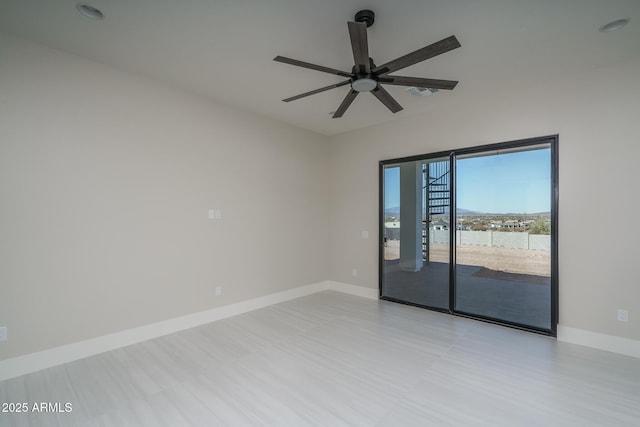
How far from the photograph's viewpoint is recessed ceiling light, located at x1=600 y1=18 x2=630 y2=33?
2338 millimetres

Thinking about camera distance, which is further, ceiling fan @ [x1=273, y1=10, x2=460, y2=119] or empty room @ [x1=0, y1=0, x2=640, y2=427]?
empty room @ [x1=0, y1=0, x2=640, y2=427]

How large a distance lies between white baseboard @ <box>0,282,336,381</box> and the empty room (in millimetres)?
19

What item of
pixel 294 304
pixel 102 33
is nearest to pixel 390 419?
pixel 294 304

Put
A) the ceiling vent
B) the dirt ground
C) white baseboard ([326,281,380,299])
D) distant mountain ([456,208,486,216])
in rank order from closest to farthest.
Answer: the ceiling vent, the dirt ground, distant mountain ([456,208,486,216]), white baseboard ([326,281,380,299])

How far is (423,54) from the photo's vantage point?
6.77 ft

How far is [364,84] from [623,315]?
3.55 metres

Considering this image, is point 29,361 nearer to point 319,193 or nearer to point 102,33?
point 102,33

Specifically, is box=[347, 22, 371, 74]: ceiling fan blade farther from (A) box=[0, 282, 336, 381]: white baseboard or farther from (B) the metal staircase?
(A) box=[0, 282, 336, 381]: white baseboard

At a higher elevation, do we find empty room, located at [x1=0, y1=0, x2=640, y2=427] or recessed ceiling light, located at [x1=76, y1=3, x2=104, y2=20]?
recessed ceiling light, located at [x1=76, y1=3, x2=104, y2=20]

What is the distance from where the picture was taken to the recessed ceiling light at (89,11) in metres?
2.20

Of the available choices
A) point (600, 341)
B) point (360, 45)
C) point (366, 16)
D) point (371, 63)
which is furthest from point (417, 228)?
point (360, 45)

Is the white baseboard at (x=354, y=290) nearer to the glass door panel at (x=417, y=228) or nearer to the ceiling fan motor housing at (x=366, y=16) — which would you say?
the glass door panel at (x=417, y=228)

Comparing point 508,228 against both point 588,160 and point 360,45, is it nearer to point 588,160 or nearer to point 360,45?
point 588,160

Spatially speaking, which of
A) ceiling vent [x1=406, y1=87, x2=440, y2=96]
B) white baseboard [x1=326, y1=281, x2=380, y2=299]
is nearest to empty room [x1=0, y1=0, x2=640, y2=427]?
ceiling vent [x1=406, y1=87, x2=440, y2=96]
